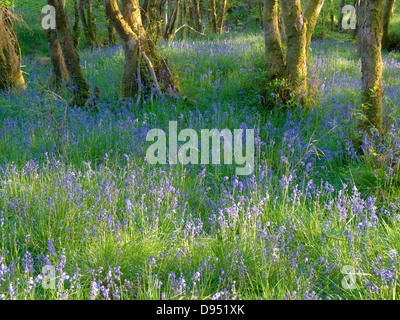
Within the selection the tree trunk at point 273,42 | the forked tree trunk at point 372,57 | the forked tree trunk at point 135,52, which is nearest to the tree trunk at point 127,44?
the forked tree trunk at point 135,52

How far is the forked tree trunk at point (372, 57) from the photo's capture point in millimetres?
5023

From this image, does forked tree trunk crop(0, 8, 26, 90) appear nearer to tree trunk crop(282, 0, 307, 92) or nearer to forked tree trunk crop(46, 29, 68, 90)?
forked tree trunk crop(46, 29, 68, 90)

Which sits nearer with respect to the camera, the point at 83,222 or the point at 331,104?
the point at 83,222

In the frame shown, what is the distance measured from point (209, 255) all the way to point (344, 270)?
104cm

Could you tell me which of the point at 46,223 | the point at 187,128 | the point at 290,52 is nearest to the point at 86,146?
the point at 187,128

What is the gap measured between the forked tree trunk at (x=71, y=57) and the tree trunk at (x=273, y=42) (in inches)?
149

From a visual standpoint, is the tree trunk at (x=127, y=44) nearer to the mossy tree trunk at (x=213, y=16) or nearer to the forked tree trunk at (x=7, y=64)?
the forked tree trunk at (x=7, y=64)

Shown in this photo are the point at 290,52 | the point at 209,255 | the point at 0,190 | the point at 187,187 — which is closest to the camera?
the point at 209,255

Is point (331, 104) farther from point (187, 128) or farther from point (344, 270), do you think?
point (344, 270)

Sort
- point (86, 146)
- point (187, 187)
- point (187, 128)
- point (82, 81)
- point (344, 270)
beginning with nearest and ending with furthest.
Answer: point (344, 270), point (187, 187), point (86, 146), point (187, 128), point (82, 81)

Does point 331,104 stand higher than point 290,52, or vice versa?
point 290,52

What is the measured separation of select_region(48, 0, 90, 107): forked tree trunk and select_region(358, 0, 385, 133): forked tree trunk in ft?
17.8

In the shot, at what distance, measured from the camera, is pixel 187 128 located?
639 cm

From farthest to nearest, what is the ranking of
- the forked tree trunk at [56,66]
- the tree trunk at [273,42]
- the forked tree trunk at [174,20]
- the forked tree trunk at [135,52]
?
the forked tree trunk at [174,20] → the forked tree trunk at [56,66] → the forked tree trunk at [135,52] → the tree trunk at [273,42]
